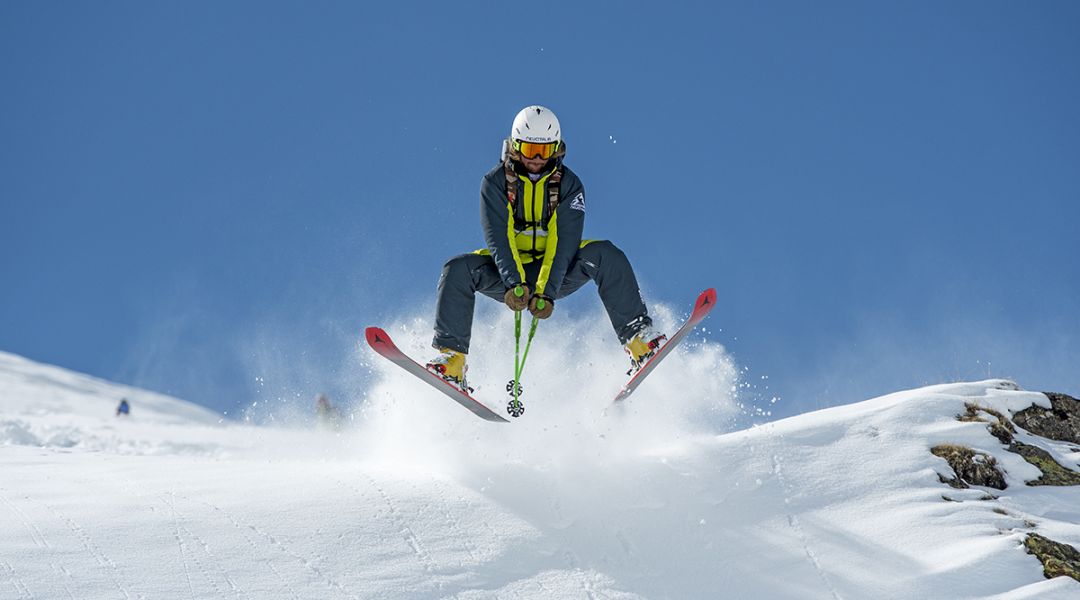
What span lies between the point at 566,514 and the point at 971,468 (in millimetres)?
3274

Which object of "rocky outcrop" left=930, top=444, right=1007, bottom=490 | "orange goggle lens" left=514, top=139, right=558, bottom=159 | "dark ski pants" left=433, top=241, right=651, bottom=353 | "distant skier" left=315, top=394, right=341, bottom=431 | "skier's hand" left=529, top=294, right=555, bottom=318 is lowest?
"rocky outcrop" left=930, top=444, right=1007, bottom=490

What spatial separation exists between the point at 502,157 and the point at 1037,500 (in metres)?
5.20

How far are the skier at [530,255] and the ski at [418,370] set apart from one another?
231 millimetres

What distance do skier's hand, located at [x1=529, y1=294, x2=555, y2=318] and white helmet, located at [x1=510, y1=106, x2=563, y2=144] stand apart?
4.53ft

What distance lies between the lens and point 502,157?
8.55m

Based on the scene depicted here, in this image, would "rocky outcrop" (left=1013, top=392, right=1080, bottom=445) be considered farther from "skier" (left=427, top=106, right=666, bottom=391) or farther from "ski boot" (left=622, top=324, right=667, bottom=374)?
"skier" (left=427, top=106, right=666, bottom=391)

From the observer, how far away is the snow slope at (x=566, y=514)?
220 inches

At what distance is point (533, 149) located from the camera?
27.3ft

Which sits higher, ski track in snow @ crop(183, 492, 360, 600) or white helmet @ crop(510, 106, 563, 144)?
A: white helmet @ crop(510, 106, 563, 144)

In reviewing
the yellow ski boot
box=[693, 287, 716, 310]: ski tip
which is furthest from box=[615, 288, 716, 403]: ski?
the yellow ski boot

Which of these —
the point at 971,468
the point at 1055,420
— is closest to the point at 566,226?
the point at 971,468

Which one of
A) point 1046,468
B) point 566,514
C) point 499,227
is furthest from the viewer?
point 499,227

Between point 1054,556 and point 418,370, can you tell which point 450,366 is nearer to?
point 418,370

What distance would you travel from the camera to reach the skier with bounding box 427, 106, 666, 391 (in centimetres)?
834
